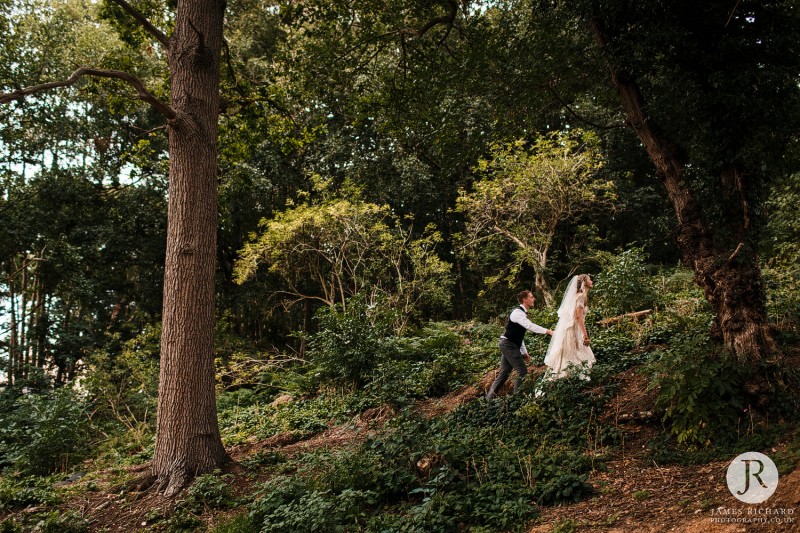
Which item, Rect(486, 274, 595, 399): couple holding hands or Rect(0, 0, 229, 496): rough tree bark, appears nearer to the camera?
Rect(0, 0, 229, 496): rough tree bark

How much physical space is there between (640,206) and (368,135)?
10419mm

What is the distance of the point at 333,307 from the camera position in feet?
36.4

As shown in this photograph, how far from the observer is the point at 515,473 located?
4.95 m

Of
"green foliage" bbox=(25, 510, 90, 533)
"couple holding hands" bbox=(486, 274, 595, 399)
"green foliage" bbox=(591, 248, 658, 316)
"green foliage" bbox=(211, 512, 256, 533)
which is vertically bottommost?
"green foliage" bbox=(25, 510, 90, 533)

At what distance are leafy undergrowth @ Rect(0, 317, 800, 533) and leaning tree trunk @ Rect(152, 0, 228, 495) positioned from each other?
512 mm

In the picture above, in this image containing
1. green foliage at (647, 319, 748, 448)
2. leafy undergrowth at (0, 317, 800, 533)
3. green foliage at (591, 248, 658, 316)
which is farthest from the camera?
green foliage at (591, 248, 658, 316)

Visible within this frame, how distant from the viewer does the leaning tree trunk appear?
20.9ft

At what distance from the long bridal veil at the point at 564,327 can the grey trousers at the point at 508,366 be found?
0.44 m

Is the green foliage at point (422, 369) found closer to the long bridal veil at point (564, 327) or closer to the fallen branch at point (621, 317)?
the long bridal veil at point (564, 327)

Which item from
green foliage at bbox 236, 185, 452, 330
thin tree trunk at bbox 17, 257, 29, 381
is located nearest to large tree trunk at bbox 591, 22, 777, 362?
green foliage at bbox 236, 185, 452, 330

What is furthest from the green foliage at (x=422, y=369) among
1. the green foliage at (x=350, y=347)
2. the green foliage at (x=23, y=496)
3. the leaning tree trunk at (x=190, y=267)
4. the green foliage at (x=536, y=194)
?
the green foliage at (x=536, y=194)

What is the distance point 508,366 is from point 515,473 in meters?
2.90

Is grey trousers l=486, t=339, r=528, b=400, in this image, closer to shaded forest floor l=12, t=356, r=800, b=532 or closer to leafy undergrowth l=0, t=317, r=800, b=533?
leafy undergrowth l=0, t=317, r=800, b=533

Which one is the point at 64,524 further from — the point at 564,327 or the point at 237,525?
the point at 564,327
